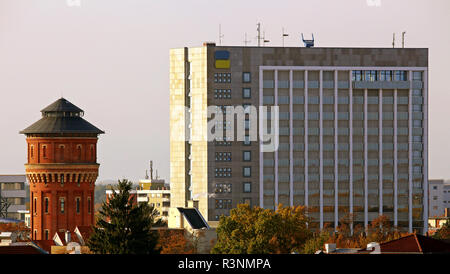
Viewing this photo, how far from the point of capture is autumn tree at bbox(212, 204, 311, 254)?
12550 cm

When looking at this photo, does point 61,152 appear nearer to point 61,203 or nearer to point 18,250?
point 61,203

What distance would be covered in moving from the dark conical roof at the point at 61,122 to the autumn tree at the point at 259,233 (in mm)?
43872

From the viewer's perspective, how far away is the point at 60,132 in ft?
585

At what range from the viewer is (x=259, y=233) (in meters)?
131

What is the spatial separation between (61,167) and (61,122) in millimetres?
7232

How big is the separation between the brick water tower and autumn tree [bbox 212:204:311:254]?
42.1 meters

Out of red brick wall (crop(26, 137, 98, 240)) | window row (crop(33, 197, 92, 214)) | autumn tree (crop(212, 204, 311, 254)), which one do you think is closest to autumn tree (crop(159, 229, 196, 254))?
autumn tree (crop(212, 204, 311, 254))

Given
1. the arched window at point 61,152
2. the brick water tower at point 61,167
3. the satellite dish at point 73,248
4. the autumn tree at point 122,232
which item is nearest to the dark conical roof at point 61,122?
the brick water tower at point 61,167

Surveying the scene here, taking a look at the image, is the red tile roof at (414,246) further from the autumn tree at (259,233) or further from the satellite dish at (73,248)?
the satellite dish at (73,248)

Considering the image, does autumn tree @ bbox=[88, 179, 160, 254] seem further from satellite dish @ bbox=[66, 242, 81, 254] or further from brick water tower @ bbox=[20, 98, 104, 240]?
brick water tower @ bbox=[20, 98, 104, 240]

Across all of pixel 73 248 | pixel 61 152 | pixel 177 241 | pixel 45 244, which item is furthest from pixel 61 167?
pixel 73 248
